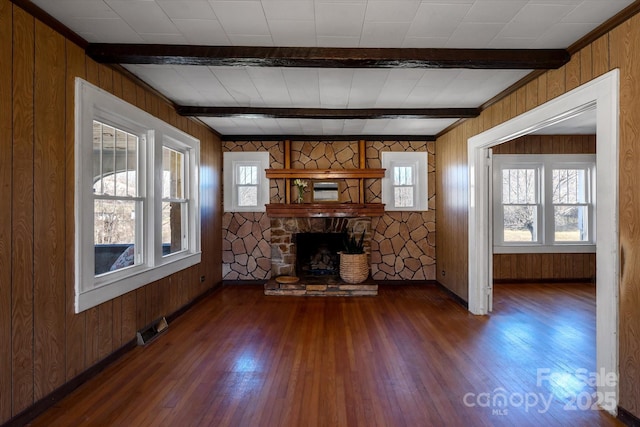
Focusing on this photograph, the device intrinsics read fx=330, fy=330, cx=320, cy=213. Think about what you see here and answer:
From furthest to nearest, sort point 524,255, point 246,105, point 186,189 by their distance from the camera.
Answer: point 524,255 → point 186,189 → point 246,105

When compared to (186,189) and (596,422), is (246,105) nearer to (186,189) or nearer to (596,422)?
(186,189)

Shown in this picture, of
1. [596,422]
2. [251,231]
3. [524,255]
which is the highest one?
[251,231]

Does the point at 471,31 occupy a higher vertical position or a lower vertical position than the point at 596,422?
higher

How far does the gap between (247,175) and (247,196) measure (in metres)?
0.36

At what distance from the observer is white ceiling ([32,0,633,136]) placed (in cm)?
199

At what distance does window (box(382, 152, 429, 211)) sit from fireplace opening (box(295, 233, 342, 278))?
45.3 inches

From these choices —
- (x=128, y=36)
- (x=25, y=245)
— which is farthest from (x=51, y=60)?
(x=25, y=245)

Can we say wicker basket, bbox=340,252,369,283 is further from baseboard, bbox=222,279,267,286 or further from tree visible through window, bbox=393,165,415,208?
baseboard, bbox=222,279,267,286

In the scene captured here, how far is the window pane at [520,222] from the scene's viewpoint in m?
5.85

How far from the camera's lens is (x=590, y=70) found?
2.31m

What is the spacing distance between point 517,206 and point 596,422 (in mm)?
4446

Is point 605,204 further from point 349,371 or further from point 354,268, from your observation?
point 354,268

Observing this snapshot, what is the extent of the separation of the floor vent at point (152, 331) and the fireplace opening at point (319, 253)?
8.63 feet

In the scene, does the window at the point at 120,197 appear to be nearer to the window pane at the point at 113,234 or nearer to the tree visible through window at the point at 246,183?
the window pane at the point at 113,234
